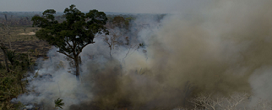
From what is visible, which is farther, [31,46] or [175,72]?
[31,46]

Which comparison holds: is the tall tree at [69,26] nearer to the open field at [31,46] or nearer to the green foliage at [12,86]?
the green foliage at [12,86]

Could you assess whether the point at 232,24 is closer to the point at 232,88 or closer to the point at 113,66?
the point at 232,88

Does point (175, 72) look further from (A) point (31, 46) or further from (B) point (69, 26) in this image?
(A) point (31, 46)

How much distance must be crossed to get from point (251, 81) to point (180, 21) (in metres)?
9.45

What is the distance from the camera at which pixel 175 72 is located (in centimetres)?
1620

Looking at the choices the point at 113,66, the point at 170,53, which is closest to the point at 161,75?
the point at 170,53

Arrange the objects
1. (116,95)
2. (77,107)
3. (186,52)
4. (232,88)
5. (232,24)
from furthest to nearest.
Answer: (186,52)
(232,24)
(232,88)
(116,95)
(77,107)

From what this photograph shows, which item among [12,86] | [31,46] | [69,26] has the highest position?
[31,46]

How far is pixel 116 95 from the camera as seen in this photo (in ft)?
44.3

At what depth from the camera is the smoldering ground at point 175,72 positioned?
13234 millimetres

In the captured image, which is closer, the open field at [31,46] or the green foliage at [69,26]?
the green foliage at [69,26]

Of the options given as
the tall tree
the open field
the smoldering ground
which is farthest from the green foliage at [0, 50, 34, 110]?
the open field

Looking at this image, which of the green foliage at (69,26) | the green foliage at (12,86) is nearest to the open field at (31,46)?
the green foliage at (12,86)

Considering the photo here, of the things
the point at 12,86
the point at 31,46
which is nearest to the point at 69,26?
the point at 12,86
